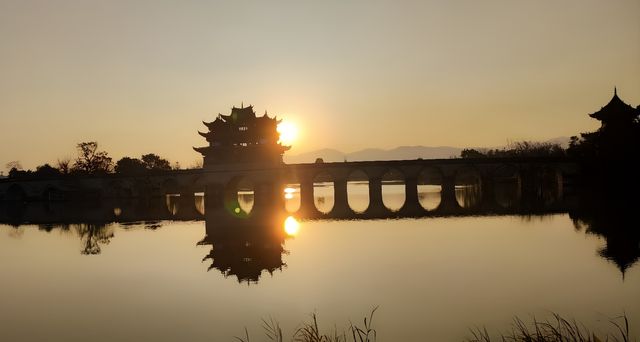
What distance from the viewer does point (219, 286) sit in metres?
19.2

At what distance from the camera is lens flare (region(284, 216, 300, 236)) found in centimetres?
3600

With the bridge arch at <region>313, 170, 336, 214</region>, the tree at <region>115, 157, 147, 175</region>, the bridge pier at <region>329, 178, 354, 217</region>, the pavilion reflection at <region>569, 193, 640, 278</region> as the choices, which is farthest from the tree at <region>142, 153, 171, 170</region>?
the pavilion reflection at <region>569, 193, 640, 278</region>

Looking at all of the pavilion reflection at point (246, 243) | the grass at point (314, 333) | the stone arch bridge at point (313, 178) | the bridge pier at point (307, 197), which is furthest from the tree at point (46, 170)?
the grass at point (314, 333)

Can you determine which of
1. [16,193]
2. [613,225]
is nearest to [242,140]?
[16,193]

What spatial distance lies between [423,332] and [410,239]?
17.8 metres

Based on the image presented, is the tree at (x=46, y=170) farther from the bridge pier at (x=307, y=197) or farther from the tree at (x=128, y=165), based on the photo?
the bridge pier at (x=307, y=197)

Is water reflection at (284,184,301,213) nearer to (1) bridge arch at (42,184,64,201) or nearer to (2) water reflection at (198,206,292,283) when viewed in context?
(2) water reflection at (198,206,292,283)

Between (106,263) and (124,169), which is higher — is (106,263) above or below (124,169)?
below

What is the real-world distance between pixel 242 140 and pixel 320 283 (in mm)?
57763

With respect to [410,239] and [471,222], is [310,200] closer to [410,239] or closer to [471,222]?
[471,222]

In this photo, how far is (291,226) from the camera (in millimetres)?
39875

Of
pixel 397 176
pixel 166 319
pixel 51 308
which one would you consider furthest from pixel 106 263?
pixel 397 176

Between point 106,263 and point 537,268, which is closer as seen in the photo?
point 537,268

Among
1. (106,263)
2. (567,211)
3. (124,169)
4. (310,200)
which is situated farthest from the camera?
(124,169)
